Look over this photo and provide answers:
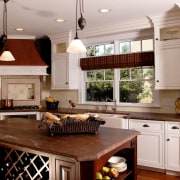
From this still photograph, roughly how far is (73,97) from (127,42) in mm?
1689

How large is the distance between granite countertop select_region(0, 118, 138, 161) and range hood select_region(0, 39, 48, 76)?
2816mm

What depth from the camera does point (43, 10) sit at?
134 inches

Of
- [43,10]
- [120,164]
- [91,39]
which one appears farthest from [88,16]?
[120,164]

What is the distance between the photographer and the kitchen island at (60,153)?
1.53m

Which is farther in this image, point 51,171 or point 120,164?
point 120,164

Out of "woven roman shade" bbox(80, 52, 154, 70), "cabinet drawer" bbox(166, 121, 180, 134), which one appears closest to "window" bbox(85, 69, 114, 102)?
"woven roman shade" bbox(80, 52, 154, 70)

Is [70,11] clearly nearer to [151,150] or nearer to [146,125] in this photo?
[146,125]

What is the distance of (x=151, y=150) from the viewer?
140 inches

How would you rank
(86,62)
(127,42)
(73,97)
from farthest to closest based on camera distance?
(73,97) → (86,62) → (127,42)

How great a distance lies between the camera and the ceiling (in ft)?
10.2

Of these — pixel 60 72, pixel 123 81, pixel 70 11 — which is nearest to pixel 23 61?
pixel 60 72

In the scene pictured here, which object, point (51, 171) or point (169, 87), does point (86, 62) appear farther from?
point (51, 171)

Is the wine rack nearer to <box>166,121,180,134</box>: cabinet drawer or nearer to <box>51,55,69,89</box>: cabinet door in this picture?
<box>166,121,180,134</box>: cabinet drawer

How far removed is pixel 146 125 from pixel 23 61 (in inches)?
119
